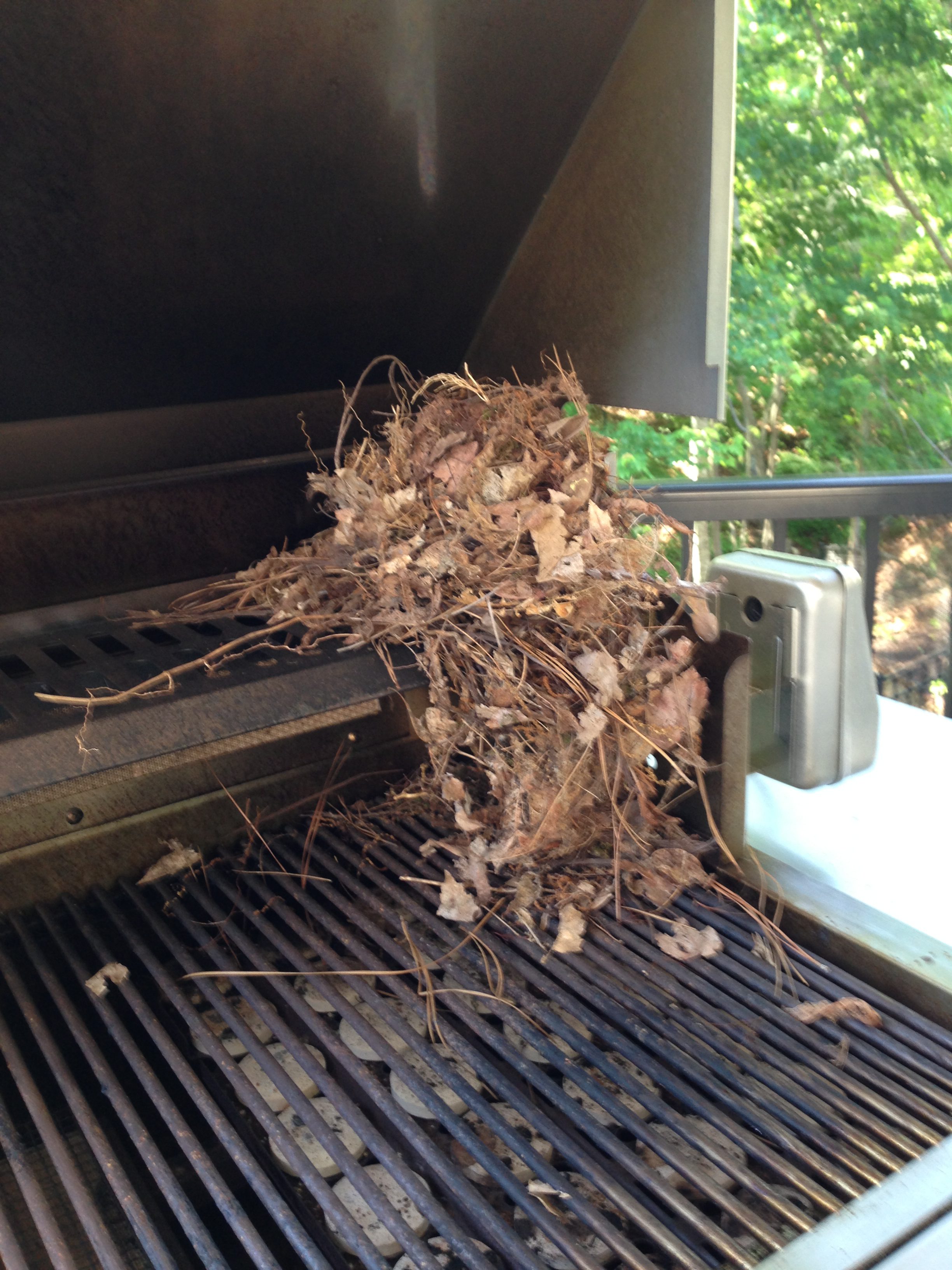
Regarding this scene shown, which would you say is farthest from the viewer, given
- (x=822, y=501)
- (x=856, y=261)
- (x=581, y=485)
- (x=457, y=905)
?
(x=856, y=261)

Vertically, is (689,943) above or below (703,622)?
below

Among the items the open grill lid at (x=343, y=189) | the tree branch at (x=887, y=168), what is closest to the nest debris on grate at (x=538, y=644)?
the open grill lid at (x=343, y=189)

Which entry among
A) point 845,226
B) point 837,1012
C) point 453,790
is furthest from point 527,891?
point 845,226

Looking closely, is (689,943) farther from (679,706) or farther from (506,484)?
(506,484)

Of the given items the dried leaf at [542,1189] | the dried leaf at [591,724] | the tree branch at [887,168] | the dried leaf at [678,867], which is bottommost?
the dried leaf at [542,1189]

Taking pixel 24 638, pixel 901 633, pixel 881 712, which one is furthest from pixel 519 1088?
pixel 901 633

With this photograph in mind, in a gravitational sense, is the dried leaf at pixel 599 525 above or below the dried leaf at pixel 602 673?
above

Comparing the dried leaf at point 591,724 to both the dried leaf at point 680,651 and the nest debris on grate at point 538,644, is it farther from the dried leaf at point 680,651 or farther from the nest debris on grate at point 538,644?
the dried leaf at point 680,651
